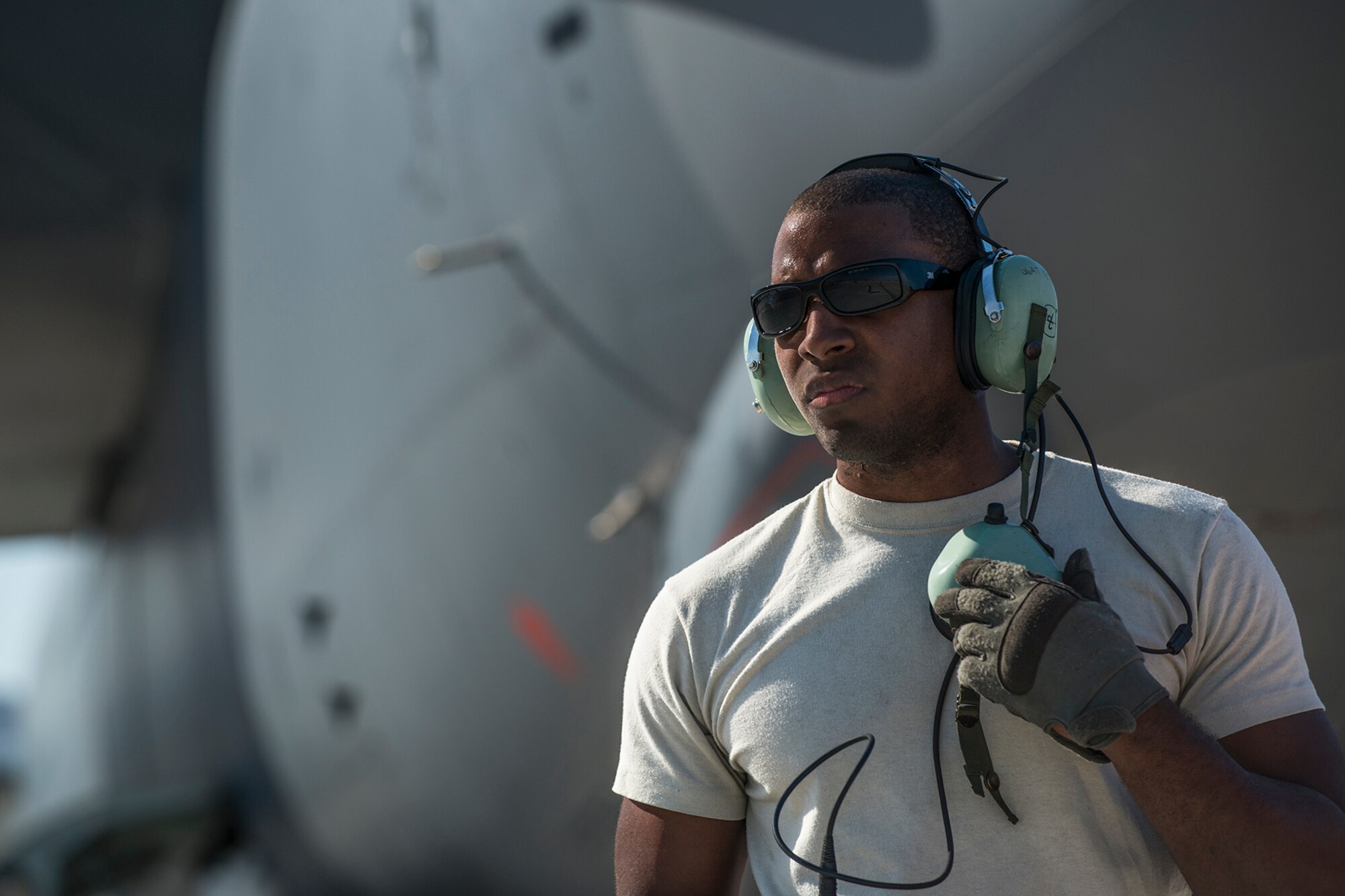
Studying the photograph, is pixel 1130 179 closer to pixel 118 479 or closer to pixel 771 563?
pixel 771 563

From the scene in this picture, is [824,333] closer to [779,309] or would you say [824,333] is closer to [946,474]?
[779,309]

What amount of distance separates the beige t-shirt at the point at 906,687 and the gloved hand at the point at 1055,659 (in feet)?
0.49

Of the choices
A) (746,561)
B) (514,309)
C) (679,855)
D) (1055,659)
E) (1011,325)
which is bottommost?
(679,855)

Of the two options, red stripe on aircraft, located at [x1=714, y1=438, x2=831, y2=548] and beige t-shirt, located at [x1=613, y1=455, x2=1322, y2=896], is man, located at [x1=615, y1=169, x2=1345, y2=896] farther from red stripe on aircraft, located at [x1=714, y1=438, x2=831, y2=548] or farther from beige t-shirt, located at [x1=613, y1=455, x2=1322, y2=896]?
red stripe on aircraft, located at [x1=714, y1=438, x2=831, y2=548]

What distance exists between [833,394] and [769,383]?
0.26 meters

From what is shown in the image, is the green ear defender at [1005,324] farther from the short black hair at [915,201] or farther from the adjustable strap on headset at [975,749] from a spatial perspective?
the adjustable strap on headset at [975,749]

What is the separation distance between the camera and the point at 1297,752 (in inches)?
51.8

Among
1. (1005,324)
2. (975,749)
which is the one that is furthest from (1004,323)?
(975,749)

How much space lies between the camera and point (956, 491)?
155 centimetres

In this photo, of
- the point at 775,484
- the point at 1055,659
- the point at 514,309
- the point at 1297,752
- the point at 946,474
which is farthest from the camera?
the point at 514,309

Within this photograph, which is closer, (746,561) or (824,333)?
(824,333)

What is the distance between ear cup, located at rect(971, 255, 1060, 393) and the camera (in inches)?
58.7

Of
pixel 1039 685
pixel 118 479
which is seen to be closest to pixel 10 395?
pixel 118 479

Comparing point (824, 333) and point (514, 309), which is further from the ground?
point (514, 309)
